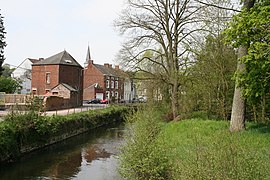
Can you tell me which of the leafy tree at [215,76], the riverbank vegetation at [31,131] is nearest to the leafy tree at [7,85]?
the riverbank vegetation at [31,131]

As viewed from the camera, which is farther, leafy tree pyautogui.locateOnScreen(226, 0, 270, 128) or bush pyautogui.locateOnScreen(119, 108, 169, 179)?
leafy tree pyautogui.locateOnScreen(226, 0, 270, 128)

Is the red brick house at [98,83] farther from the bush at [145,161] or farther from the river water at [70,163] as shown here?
the bush at [145,161]

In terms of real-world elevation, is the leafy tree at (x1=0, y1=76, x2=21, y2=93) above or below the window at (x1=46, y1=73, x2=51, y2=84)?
below

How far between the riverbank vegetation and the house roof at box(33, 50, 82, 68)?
19637mm

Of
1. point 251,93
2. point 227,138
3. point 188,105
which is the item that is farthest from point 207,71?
point 227,138

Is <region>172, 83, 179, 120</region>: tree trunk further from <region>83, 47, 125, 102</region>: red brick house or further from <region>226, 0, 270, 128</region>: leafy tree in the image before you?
<region>83, 47, 125, 102</region>: red brick house

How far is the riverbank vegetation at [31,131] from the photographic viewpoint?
60.0 feet

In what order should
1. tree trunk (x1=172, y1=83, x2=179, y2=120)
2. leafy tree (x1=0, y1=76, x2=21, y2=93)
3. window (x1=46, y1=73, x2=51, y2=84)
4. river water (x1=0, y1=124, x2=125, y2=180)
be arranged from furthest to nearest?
1. leafy tree (x1=0, y1=76, x2=21, y2=93)
2. window (x1=46, y1=73, x2=51, y2=84)
3. tree trunk (x1=172, y1=83, x2=179, y2=120)
4. river water (x1=0, y1=124, x2=125, y2=180)

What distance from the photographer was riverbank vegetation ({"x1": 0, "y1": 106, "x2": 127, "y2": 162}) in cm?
1828

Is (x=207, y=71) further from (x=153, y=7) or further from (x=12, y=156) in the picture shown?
(x=12, y=156)

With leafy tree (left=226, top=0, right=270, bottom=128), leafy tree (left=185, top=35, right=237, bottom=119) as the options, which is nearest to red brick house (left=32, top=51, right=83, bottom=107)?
leafy tree (left=185, top=35, right=237, bottom=119)

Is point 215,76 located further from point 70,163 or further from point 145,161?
point 145,161

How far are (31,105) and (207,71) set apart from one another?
11.1 m

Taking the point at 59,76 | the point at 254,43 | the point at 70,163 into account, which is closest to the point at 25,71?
the point at 59,76
